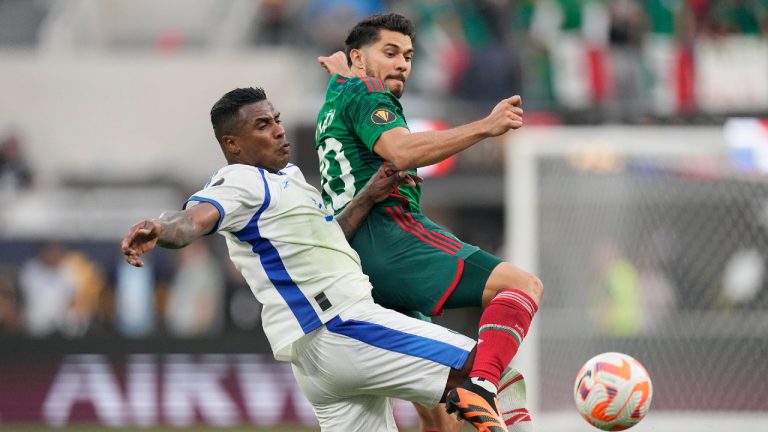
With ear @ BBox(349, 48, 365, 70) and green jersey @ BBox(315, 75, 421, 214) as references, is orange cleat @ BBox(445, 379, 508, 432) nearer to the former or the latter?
green jersey @ BBox(315, 75, 421, 214)

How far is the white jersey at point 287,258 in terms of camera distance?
639cm

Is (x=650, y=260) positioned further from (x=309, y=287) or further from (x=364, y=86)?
(x=309, y=287)

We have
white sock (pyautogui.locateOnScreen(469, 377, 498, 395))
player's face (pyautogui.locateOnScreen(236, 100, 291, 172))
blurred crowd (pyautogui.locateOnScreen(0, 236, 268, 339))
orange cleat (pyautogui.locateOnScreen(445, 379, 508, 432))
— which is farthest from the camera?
blurred crowd (pyautogui.locateOnScreen(0, 236, 268, 339))

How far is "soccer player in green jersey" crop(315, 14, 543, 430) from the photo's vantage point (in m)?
6.26

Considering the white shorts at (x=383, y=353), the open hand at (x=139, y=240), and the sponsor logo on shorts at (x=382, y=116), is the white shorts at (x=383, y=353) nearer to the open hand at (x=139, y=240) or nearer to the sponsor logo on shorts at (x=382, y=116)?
the sponsor logo on shorts at (x=382, y=116)

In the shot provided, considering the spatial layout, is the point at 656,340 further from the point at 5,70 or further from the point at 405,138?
the point at 5,70

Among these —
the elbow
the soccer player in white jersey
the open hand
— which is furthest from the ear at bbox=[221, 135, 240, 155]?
the open hand

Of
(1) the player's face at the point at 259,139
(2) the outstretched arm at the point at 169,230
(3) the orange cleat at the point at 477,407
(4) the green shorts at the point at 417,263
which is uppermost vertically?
(1) the player's face at the point at 259,139

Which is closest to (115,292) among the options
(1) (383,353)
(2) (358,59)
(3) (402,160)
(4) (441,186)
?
(4) (441,186)

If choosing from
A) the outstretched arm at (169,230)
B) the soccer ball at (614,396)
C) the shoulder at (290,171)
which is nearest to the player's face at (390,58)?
the shoulder at (290,171)

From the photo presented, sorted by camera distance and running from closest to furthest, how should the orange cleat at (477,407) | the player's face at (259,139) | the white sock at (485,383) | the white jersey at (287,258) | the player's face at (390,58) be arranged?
the orange cleat at (477,407)
the white sock at (485,383)
the white jersey at (287,258)
the player's face at (259,139)
the player's face at (390,58)

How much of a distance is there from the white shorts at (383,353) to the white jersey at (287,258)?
8 cm

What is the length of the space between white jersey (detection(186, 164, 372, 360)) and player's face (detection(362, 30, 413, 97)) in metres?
0.82

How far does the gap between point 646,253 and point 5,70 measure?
35.7 feet
